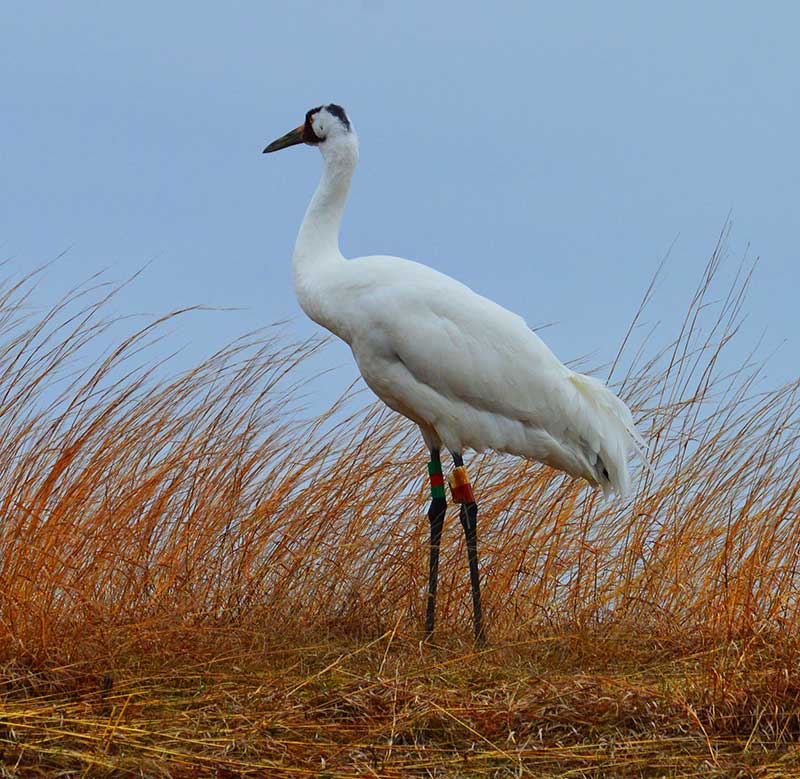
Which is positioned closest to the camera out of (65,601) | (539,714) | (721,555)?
(539,714)

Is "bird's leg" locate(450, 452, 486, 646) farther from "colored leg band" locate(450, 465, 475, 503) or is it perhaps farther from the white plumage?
the white plumage

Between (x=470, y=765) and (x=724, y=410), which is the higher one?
(x=724, y=410)

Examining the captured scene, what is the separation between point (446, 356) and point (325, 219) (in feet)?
2.97

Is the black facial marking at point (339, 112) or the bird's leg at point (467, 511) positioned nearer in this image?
the bird's leg at point (467, 511)

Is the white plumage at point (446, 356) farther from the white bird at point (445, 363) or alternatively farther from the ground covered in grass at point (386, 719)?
the ground covered in grass at point (386, 719)

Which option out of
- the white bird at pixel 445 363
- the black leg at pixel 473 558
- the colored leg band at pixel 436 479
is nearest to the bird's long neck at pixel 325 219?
the white bird at pixel 445 363

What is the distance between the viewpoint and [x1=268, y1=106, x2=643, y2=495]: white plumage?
215 inches

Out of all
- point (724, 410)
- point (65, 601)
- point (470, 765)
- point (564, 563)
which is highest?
point (724, 410)

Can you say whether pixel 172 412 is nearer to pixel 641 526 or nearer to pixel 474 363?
pixel 474 363

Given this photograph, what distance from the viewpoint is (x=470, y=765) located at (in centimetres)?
367

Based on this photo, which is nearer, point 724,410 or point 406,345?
point 406,345

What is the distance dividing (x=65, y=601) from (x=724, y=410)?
382 centimetres

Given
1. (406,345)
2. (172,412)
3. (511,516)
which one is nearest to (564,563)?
(511,516)

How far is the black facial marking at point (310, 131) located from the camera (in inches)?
236
